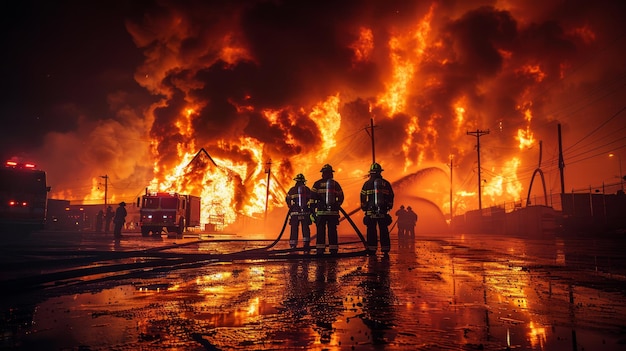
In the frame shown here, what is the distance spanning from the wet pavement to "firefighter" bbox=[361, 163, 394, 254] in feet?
12.3

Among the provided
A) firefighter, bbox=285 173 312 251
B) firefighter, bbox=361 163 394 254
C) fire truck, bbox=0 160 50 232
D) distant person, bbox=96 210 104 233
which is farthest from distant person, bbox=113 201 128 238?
firefighter, bbox=361 163 394 254

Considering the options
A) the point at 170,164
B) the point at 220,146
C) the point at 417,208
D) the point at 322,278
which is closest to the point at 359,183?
the point at 417,208

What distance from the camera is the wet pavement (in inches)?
116

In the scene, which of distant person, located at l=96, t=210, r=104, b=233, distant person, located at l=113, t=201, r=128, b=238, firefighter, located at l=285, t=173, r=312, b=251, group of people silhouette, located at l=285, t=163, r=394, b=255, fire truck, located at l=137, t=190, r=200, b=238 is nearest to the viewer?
group of people silhouette, located at l=285, t=163, r=394, b=255

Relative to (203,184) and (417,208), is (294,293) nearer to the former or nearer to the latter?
(203,184)

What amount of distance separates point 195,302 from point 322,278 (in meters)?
2.31

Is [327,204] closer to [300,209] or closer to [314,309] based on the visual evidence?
[300,209]

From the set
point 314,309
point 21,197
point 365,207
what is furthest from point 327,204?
point 21,197

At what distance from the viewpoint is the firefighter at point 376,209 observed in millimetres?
10961

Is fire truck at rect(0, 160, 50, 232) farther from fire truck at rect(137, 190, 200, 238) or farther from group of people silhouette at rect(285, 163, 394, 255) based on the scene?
group of people silhouette at rect(285, 163, 394, 255)

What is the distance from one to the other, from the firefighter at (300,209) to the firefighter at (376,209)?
2.01 m

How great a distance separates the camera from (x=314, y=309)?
13.1 feet

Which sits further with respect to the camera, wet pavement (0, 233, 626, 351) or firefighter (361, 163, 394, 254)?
firefighter (361, 163, 394, 254)

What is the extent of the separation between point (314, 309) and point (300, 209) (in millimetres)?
8829
